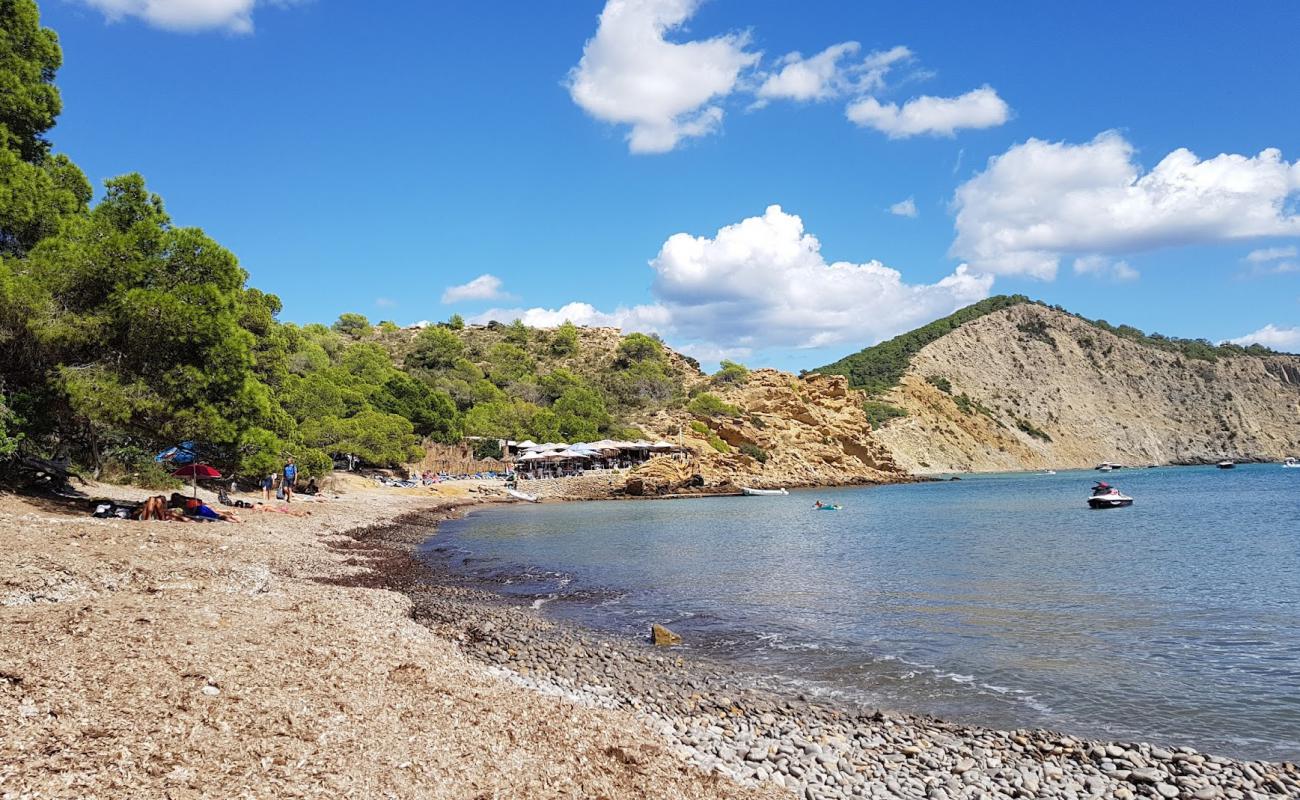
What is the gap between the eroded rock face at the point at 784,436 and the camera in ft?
224

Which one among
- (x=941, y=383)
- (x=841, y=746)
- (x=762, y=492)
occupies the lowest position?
(x=762, y=492)

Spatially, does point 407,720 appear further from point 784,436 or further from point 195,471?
point 784,436

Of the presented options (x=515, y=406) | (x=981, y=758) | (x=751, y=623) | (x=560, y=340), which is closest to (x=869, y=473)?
(x=515, y=406)

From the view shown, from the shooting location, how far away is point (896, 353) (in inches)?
5236

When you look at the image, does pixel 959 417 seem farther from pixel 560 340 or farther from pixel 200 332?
pixel 200 332

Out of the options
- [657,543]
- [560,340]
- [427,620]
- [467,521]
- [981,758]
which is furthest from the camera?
[560,340]

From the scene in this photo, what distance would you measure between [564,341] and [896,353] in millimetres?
65762

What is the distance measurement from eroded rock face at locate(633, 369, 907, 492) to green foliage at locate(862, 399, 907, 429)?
18611 millimetres

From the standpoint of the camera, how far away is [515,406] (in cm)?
6975

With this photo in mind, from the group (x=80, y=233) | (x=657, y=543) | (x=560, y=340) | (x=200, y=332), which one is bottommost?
(x=657, y=543)

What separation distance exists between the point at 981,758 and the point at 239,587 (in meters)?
A: 10.6

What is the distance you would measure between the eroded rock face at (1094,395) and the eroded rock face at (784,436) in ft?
108

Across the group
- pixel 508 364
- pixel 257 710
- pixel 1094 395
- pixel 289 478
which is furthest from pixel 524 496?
pixel 1094 395

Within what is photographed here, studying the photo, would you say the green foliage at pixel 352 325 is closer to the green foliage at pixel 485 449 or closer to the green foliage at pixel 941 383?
the green foliage at pixel 485 449
